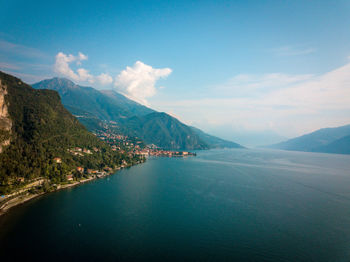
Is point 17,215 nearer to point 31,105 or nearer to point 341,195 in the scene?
point 31,105

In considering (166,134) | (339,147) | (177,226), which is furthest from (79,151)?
(339,147)

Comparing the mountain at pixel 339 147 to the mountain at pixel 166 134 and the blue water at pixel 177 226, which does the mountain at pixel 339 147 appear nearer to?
the mountain at pixel 166 134

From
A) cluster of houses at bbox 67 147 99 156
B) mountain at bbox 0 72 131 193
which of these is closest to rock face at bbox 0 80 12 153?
mountain at bbox 0 72 131 193

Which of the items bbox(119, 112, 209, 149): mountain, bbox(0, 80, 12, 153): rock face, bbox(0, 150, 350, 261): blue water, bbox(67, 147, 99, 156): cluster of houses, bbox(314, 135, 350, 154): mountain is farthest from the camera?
bbox(119, 112, 209, 149): mountain

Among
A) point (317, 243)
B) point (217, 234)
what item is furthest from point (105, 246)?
point (317, 243)

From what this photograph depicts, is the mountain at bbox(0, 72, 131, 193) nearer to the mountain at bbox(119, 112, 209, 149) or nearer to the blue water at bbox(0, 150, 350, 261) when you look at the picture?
the blue water at bbox(0, 150, 350, 261)

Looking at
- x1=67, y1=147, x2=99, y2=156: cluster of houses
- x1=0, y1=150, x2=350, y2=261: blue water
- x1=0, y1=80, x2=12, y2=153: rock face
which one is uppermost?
x1=0, y1=80, x2=12, y2=153: rock face
